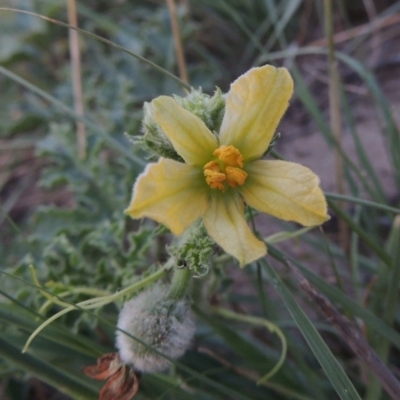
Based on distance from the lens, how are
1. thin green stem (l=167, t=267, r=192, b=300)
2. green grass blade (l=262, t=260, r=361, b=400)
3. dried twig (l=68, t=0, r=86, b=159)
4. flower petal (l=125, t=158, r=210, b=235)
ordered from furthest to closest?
dried twig (l=68, t=0, r=86, b=159) → thin green stem (l=167, t=267, r=192, b=300) → green grass blade (l=262, t=260, r=361, b=400) → flower petal (l=125, t=158, r=210, b=235)

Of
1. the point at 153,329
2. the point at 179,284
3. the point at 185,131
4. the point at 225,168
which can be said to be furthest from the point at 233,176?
the point at 153,329

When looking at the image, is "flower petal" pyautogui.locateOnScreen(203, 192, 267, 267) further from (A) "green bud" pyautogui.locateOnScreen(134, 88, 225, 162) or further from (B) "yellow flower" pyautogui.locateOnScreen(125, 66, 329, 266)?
(A) "green bud" pyautogui.locateOnScreen(134, 88, 225, 162)

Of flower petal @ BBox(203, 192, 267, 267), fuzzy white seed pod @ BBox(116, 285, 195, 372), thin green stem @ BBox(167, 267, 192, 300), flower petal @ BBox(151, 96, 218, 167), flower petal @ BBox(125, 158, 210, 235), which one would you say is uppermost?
flower petal @ BBox(151, 96, 218, 167)

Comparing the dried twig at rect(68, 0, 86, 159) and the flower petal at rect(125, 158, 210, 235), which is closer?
the flower petal at rect(125, 158, 210, 235)

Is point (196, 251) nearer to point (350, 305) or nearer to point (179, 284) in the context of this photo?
point (179, 284)

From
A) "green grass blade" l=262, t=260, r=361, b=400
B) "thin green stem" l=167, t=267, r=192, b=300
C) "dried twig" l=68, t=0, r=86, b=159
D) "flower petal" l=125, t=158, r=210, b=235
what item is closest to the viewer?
"flower petal" l=125, t=158, r=210, b=235

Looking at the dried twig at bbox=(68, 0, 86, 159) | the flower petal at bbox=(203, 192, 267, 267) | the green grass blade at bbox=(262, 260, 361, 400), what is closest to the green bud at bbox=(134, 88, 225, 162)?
the flower petal at bbox=(203, 192, 267, 267)
